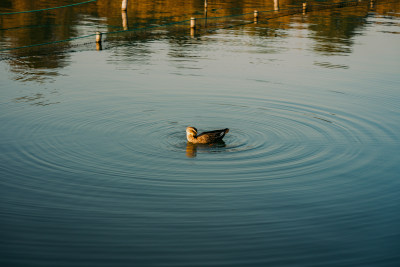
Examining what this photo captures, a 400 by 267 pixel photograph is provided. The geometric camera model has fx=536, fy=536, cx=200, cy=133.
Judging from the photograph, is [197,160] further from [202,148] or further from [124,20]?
[124,20]

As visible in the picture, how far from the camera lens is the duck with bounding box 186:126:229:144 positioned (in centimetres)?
1276

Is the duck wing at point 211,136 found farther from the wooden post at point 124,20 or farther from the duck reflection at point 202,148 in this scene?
the wooden post at point 124,20

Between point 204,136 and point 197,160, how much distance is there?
917mm

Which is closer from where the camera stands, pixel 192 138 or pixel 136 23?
pixel 192 138

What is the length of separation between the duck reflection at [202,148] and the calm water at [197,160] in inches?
2.1

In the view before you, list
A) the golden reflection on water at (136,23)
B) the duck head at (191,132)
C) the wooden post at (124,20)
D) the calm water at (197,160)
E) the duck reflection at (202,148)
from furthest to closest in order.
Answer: the wooden post at (124,20)
the golden reflection on water at (136,23)
the duck head at (191,132)
the duck reflection at (202,148)
the calm water at (197,160)

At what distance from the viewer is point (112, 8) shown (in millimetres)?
49875

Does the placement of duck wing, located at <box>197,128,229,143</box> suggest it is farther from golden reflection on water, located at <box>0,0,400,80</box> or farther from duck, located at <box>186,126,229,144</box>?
golden reflection on water, located at <box>0,0,400,80</box>

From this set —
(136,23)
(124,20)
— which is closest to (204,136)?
(136,23)

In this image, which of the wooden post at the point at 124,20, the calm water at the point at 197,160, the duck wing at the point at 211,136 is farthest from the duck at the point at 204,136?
the wooden post at the point at 124,20

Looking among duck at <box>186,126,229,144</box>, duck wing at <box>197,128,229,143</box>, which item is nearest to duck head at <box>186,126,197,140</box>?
duck at <box>186,126,229,144</box>

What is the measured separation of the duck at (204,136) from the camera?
12758 millimetres

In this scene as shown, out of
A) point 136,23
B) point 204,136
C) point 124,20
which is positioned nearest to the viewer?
point 204,136

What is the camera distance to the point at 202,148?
12.8 metres
